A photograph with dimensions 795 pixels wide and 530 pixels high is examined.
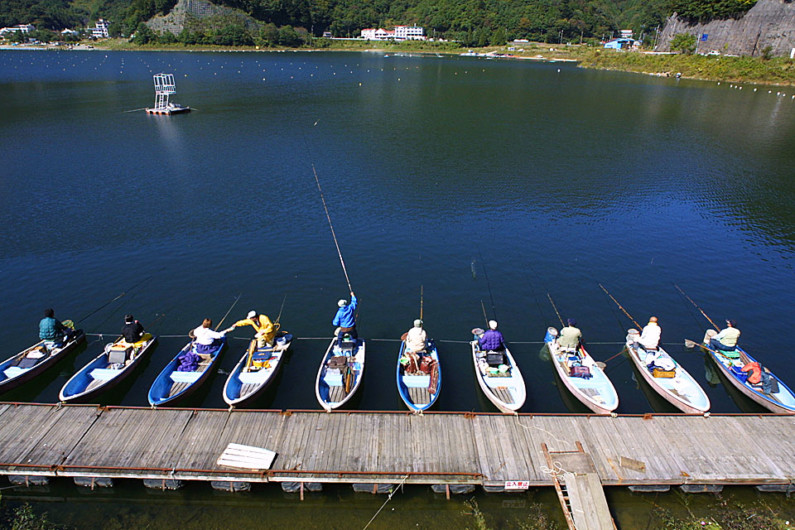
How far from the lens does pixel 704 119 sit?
72.4 m

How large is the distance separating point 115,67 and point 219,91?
69.3 meters

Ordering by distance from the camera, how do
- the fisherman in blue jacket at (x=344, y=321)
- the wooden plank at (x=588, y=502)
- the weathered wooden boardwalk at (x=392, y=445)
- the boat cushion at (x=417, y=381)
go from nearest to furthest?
the wooden plank at (x=588, y=502) → the weathered wooden boardwalk at (x=392, y=445) → the boat cushion at (x=417, y=381) → the fisherman in blue jacket at (x=344, y=321)

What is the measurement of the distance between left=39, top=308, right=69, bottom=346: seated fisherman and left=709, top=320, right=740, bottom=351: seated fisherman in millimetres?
27477

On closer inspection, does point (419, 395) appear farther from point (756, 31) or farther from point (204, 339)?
point (756, 31)

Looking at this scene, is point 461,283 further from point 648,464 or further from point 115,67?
point 115,67

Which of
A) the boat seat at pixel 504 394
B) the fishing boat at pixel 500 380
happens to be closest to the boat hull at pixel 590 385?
the fishing boat at pixel 500 380

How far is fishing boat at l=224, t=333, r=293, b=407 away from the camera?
53.2ft

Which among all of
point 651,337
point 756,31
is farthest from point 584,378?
point 756,31

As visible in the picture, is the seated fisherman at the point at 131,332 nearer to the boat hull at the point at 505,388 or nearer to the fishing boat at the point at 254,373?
the fishing boat at the point at 254,373

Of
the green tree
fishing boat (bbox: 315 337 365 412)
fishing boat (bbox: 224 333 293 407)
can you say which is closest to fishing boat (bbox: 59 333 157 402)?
fishing boat (bbox: 224 333 293 407)

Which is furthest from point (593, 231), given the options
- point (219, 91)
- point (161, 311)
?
point (219, 91)

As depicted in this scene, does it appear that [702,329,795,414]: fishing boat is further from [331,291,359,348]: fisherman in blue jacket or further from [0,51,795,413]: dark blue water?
[331,291,359,348]: fisherman in blue jacket

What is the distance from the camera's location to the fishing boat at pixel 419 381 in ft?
53.3

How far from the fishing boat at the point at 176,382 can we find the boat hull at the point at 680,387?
17.6 metres
